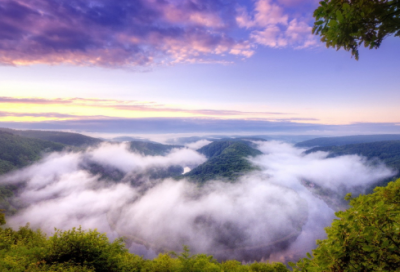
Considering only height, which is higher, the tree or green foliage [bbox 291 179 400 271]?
the tree

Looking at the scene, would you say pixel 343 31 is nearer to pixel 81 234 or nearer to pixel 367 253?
pixel 367 253

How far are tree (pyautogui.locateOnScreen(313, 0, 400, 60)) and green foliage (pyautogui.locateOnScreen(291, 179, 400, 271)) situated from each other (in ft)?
19.3

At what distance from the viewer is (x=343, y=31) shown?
Answer: 6.62 meters

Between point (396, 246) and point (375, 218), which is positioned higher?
point (375, 218)

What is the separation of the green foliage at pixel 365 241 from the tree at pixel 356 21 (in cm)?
587

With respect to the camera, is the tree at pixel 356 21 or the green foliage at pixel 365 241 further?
the tree at pixel 356 21

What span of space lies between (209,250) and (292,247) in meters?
89.1

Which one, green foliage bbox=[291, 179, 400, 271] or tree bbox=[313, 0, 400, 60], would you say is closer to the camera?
green foliage bbox=[291, 179, 400, 271]

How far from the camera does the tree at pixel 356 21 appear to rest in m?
6.09

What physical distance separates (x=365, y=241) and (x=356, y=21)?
7.56 metres

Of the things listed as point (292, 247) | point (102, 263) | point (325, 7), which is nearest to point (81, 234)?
point (102, 263)

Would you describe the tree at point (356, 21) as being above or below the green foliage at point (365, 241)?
above

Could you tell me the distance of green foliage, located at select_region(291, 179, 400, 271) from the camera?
5.05 m

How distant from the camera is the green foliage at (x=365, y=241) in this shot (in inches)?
199
